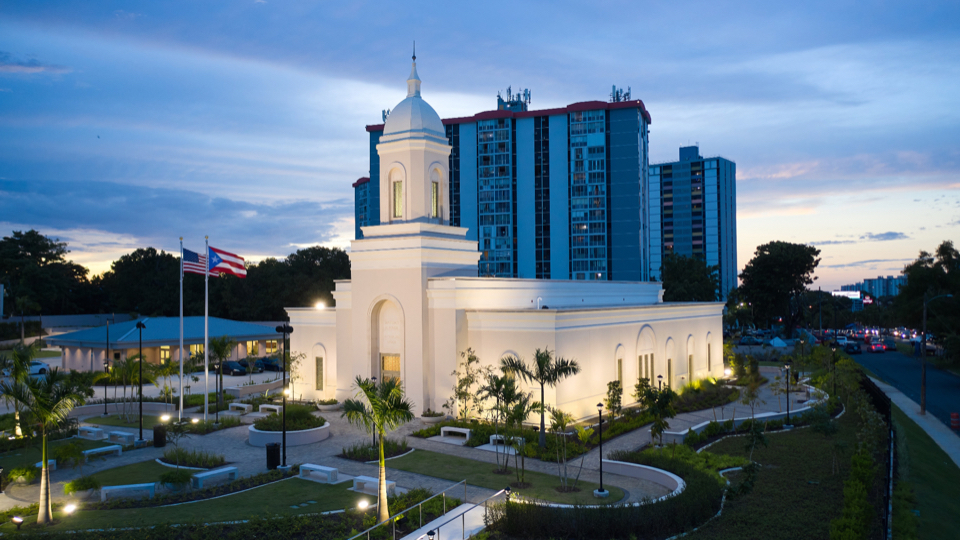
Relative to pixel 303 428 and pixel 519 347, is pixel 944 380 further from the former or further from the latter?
pixel 303 428

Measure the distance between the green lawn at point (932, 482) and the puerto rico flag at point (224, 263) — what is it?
82.0 feet

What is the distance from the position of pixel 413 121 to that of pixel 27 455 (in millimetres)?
19873

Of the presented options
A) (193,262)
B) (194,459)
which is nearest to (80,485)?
(194,459)

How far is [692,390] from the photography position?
34.6 m

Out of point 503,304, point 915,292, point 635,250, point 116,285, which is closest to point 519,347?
point 503,304

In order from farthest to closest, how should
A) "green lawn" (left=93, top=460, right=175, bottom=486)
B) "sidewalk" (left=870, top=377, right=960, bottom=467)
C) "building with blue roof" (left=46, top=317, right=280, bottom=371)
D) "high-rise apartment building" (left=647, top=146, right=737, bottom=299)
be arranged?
"high-rise apartment building" (left=647, top=146, right=737, bottom=299), "building with blue roof" (left=46, top=317, right=280, bottom=371), "sidewalk" (left=870, top=377, right=960, bottom=467), "green lawn" (left=93, top=460, right=175, bottom=486)

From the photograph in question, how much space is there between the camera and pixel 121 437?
24.9 meters

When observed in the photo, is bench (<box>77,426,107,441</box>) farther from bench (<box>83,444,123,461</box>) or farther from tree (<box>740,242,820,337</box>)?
tree (<box>740,242,820,337</box>)

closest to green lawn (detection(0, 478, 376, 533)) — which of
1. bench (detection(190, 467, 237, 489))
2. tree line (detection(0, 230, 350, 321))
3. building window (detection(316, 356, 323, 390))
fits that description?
bench (detection(190, 467, 237, 489))

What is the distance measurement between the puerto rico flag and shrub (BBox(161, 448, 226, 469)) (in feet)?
27.6

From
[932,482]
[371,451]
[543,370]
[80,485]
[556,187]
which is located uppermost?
[556,187]

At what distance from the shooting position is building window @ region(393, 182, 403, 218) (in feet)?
99.0

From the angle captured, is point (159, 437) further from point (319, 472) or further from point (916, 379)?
point (916, 379)

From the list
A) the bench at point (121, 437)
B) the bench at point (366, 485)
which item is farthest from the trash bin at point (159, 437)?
the bench at point (366, 485)
